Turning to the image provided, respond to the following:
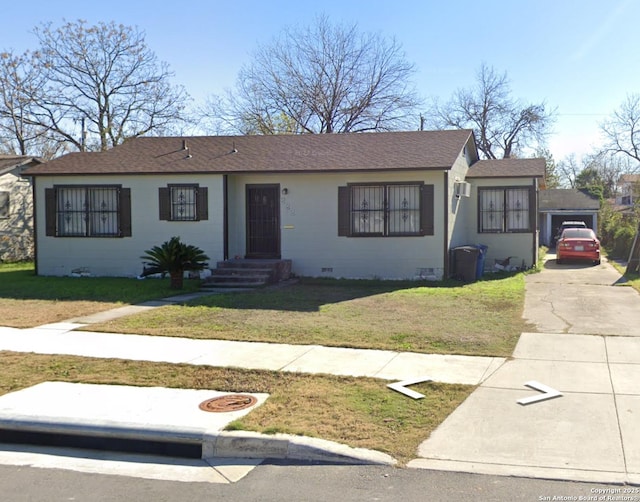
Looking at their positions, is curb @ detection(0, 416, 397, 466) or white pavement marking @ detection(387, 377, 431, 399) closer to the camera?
curb @ detection(0, 416, 397, 466)

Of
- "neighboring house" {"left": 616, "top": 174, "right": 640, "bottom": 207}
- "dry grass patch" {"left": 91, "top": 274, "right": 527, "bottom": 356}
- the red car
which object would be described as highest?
"neighboring house" {"left": 616, "top": 174, "right": 640, "bottom": 207}

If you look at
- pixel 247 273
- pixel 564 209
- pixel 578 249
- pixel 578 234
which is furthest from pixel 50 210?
pixel 564 209

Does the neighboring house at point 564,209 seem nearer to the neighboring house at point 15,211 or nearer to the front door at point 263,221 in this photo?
the front door at point 263,221

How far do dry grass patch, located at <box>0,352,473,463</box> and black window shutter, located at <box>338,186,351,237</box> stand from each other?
9.73 m

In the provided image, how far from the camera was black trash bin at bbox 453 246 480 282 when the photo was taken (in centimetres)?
1662

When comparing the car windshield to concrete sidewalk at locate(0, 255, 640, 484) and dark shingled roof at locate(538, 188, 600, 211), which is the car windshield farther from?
dark shingled roof at locate(538, 188, 600, 211)

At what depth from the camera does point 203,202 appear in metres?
17.4

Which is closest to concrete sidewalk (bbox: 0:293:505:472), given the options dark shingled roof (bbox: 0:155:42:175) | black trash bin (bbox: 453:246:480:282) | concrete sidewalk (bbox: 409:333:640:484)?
concrete sidewalk (bbox: 409:333:640:484)

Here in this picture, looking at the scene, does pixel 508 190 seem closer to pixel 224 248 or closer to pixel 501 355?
pixel 224 248

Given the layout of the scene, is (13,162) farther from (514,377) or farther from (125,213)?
(514,377)

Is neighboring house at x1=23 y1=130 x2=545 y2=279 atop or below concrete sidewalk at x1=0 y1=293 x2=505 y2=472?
atop

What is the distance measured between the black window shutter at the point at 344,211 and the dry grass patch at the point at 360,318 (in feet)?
7.38

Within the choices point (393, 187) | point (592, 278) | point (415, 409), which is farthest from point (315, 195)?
point (415, 409)

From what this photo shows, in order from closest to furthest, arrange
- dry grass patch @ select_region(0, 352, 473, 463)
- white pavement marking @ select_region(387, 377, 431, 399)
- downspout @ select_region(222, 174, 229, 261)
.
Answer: dry grass patch @ select_region(0, 352, 473, 463)
white pavement marking @ select_region(387, 377, 431, 399)
downspout @ select_region(222, 174, 229, 261)
